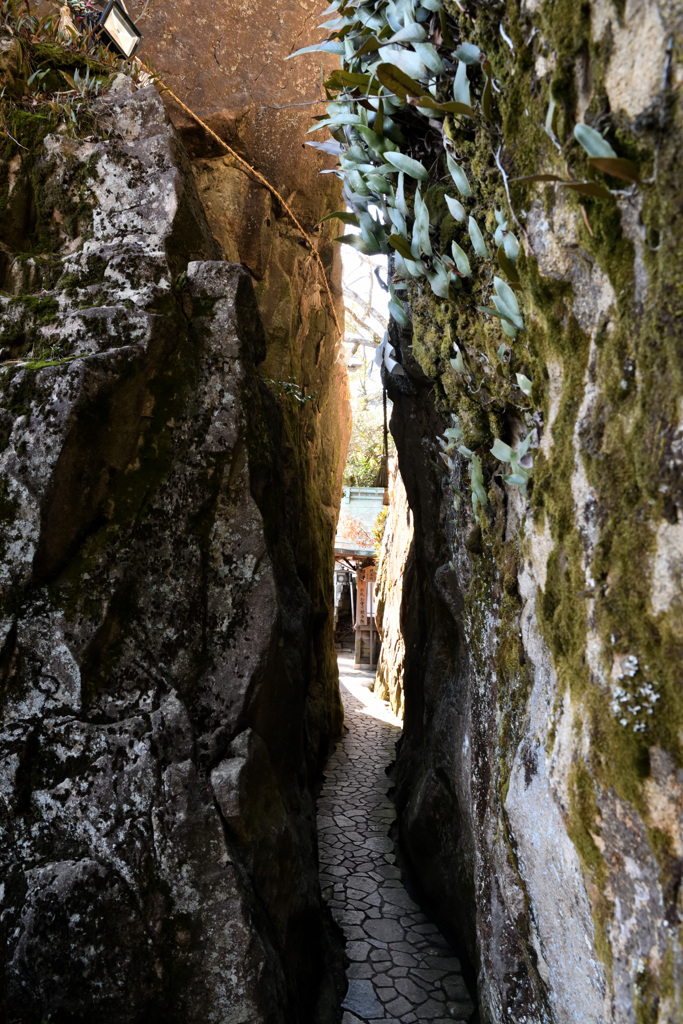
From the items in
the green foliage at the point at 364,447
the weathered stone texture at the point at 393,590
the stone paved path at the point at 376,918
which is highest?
the green foliage at the point at 364,447

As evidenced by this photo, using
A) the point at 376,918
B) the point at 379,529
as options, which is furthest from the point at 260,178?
the point at 379,529

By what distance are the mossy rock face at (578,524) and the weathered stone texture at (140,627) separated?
1249 mm

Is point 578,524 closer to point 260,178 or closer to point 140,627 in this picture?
point 140,627

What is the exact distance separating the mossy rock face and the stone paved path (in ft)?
4.75

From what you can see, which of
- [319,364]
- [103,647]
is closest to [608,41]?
[103,647]

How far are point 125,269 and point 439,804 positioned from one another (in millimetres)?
4100

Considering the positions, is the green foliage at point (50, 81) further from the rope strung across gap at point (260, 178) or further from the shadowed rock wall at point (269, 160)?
the shadowed rock wall at point (269, 160)

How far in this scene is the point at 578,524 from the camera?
6.04 feet

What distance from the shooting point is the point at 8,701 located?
3.05 metres

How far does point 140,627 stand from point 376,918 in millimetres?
3212

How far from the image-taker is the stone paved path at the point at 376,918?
12.9ft

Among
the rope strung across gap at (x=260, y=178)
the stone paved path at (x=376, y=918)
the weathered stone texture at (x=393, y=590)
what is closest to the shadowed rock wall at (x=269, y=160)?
the rope strung across gap at (x=260, y=178)

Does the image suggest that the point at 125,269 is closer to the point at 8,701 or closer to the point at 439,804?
the point at 8,701

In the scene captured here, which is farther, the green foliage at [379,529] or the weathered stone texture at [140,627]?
the green foliage at [379,529]
